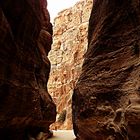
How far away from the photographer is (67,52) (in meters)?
52.8

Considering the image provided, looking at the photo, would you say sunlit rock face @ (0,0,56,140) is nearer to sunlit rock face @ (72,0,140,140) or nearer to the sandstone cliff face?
sunlit rock face @ (72,0,140,140)

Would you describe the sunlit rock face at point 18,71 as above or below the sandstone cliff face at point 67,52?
below

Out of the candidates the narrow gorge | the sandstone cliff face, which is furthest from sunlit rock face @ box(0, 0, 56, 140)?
the sandstone cliff face

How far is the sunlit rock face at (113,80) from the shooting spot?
710 cm

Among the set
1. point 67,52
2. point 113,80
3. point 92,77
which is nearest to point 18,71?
point 92,77

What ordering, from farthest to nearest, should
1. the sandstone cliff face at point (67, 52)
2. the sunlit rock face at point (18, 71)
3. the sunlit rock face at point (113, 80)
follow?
the sandstone cliff face at point (67, 52)
the sunlit rock face at point (18, 71)
the sunlit rock face at point (113, 80)

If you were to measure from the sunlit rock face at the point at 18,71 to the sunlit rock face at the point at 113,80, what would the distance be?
2.45 meters

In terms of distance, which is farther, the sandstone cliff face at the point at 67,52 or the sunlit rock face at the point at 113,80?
the sandstone cliff face at the point at 67,52

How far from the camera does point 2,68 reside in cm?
886

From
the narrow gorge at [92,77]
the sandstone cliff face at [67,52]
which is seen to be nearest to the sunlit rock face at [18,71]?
the narrow gorge at [92,77]

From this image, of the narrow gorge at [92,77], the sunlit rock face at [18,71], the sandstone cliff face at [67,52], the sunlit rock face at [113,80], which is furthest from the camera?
the sandstone cliff face at [67,52]

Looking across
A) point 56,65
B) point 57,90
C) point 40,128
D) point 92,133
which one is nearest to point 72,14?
point 56,65

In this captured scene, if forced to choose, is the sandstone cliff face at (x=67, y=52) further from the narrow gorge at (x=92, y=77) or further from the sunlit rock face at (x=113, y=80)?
the sunlit rock face at (x=113, y=80)

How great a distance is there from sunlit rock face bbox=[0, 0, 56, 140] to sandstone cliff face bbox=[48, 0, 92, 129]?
1069 inches
